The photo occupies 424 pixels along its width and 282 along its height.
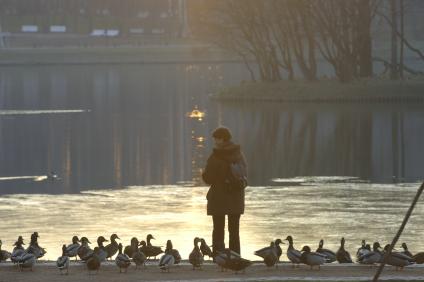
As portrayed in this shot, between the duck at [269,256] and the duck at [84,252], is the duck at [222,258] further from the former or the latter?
the duck at [84,252]

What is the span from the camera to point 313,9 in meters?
89.5

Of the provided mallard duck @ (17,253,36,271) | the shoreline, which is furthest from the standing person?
the shoreline

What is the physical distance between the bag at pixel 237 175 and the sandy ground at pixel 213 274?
1.31 metres

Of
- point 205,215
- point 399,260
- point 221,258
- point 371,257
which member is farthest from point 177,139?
point 399,260

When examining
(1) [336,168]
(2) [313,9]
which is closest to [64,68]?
(2) [313,9]

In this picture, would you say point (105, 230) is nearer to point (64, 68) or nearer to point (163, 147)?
point (163, 147)

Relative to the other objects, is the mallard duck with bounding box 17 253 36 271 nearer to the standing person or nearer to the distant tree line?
the standing person

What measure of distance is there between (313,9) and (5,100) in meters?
21.9

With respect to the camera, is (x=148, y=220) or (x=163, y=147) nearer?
(x=148, y=220)

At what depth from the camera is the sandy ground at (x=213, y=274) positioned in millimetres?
22281

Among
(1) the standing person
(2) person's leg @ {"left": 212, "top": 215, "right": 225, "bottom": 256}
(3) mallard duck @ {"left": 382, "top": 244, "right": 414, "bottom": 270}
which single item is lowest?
(3) mallard duck @ {"left": 382, "top": 244, "right": 414, "bottom": 270}

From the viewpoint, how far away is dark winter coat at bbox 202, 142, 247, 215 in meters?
24.0

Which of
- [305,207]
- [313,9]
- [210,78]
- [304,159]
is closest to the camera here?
[305,207]

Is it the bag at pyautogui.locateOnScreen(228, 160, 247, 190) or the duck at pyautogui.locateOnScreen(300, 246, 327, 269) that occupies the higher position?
the bag at pyautogui.locateOnScreen(228, 160, 247, 190)
